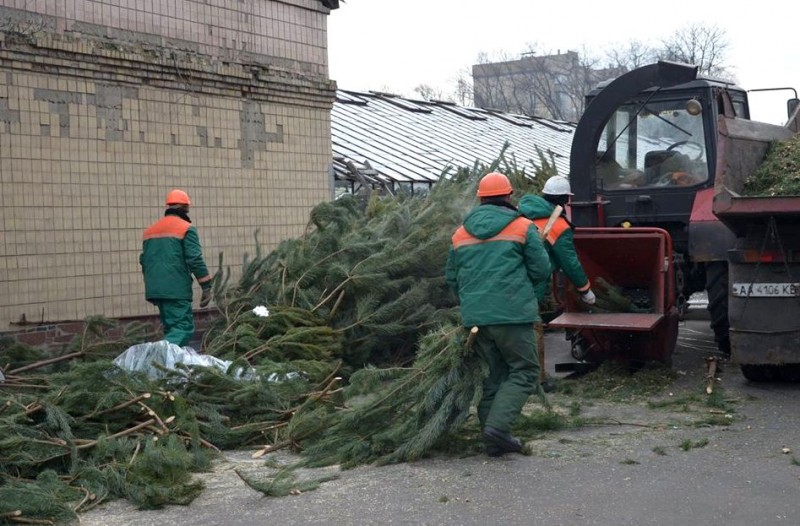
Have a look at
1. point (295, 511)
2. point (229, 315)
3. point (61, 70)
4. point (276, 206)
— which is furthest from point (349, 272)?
point (295, 511)

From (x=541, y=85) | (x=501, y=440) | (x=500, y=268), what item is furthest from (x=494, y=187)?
(x=541, y=85)

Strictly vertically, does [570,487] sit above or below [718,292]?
below

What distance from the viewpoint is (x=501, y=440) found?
7.20 m

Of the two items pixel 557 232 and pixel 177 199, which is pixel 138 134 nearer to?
pixel 177 199

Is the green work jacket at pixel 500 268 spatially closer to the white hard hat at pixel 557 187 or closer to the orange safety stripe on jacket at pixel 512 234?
the orange safety stripe on jacket at pixel 512 234

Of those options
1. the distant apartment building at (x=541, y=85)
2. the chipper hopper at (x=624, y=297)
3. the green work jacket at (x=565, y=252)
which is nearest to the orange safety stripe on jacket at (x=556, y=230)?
the green work jacket at (x=565, y=252)

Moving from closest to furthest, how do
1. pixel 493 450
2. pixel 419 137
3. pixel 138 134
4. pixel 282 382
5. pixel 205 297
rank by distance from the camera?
pixel 493 450
pixel 282 382
pixel 205 297
pixel 138 134
pixel 419 137

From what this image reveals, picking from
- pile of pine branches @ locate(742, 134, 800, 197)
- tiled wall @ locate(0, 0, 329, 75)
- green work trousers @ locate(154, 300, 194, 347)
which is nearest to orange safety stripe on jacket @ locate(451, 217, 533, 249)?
pile of pine branches @ locate(742, 134, 800, 197)

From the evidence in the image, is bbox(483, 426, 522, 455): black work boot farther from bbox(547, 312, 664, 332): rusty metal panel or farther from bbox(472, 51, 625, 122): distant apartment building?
bbox(472, 51, 625, 122): distant apartment building

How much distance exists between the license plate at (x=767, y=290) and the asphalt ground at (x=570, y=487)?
1176 millimetres

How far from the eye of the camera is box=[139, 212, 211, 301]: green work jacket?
9.84 meters

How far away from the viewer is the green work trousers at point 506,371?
7281 mm

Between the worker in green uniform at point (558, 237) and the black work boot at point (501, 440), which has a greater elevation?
the worker in green uniform at point (558, 237)

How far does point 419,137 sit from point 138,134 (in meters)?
11.5
